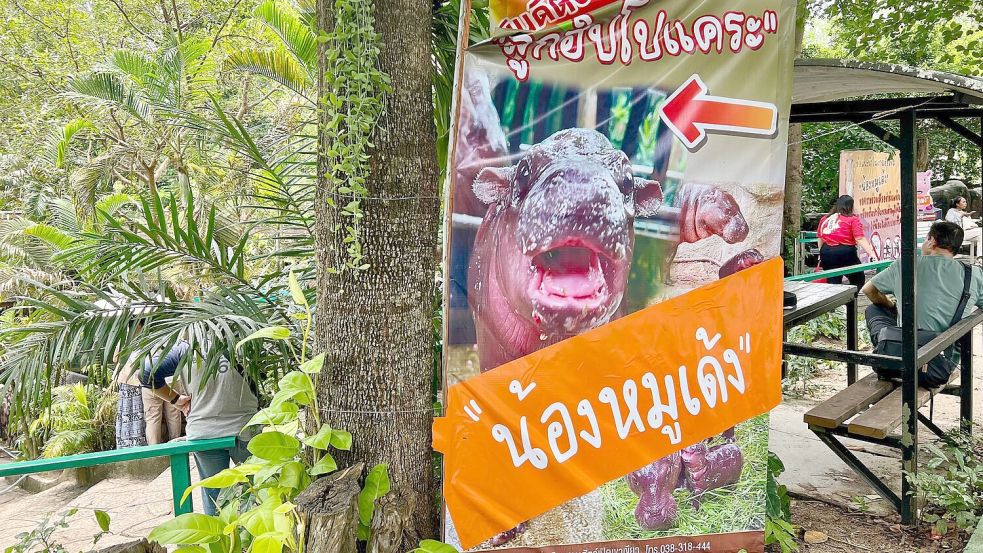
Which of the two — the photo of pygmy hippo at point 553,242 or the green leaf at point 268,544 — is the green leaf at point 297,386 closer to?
the green leaf at point 268,544

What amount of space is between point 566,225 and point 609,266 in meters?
0.24

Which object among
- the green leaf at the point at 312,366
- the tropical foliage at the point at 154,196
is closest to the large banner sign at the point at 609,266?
the green leaf at the point at 312,366

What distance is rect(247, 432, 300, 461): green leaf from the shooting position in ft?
8.13

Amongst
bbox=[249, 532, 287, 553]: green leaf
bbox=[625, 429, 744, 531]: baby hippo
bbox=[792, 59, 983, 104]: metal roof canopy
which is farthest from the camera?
bbox=[792, 59, 983, 104]: metal roof canopy

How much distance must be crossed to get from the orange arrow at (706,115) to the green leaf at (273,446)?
1848mm

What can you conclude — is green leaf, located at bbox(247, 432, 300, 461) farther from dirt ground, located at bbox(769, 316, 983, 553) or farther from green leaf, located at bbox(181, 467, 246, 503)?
dirt ground, located at bbox(769, 316, 983, 553)

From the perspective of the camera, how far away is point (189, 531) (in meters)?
2.38

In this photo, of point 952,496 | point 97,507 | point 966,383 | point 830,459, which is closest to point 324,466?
point 952,496

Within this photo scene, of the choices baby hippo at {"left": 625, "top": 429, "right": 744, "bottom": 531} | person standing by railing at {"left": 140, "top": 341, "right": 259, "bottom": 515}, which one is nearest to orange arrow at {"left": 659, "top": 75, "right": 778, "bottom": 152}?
baby hippo at {"left": 625, "top": 429, "right": 744, "bottom": 531}

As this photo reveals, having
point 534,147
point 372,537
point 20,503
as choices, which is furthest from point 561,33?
point 20,503

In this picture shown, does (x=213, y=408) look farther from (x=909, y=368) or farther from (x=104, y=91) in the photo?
(x=909, y=368)

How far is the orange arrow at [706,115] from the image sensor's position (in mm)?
2824

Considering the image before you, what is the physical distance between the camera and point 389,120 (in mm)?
2703

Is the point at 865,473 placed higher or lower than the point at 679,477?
lower
